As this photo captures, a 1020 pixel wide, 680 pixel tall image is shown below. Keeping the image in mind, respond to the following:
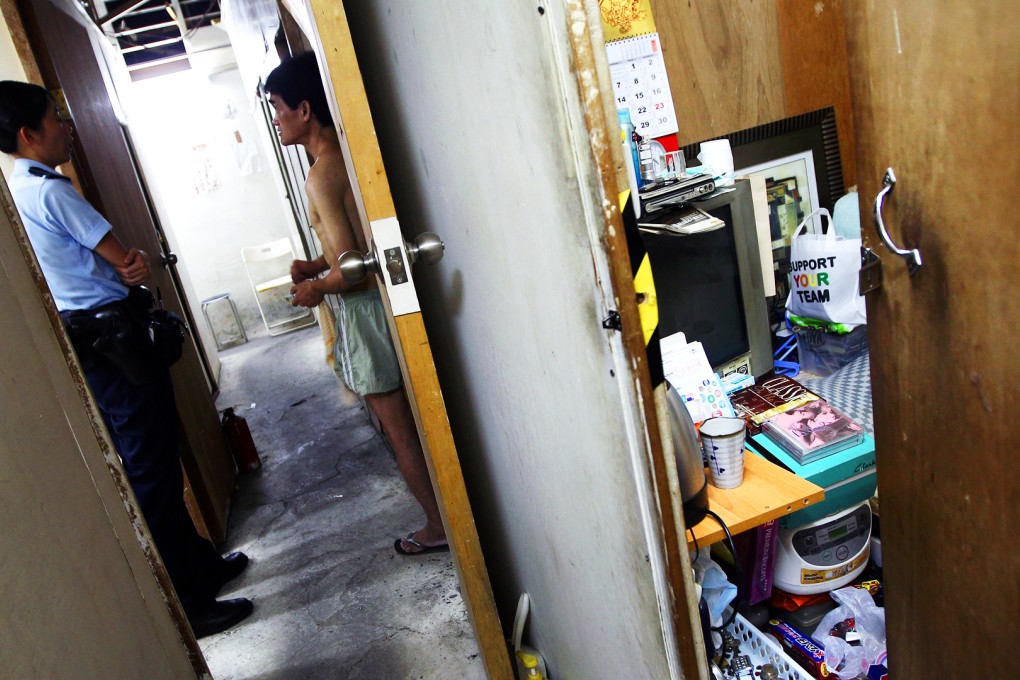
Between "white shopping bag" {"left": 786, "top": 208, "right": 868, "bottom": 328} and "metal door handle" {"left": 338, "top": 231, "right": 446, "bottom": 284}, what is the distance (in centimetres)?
99

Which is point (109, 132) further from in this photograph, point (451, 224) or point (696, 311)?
point (696, 311)

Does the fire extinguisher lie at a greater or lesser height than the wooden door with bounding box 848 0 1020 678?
lesser

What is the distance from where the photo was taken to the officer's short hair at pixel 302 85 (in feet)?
6.74

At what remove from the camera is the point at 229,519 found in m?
2.92

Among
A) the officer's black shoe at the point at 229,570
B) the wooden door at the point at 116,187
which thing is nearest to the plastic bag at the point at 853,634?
the officer's black shoe at the point at 229,570

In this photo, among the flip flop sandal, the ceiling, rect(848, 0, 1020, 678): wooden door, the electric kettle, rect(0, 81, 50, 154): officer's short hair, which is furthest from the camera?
the ceiling

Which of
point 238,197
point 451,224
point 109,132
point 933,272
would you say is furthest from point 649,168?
point 238,197

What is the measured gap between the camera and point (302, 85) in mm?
2055

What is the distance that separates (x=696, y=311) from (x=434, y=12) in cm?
89

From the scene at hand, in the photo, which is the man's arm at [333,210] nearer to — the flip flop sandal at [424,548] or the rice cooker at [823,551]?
the flip flop sandal at [424,548]

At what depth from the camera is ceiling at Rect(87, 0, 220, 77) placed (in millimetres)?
5727

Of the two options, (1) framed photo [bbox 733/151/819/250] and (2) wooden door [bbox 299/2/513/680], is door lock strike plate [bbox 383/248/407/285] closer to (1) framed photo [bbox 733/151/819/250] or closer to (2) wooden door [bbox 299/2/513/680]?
(2) wooden door [bbox 299/2/513/680]

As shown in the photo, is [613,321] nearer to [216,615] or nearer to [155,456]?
[155,456]

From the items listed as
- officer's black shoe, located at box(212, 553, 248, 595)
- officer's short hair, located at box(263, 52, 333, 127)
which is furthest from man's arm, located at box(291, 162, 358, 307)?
officer's black shoe, located at box(212, 553, 248, 595)
